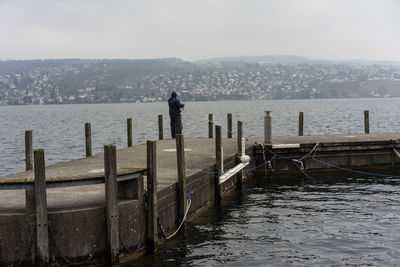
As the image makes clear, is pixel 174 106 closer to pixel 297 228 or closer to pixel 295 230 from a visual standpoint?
pixel 297 228

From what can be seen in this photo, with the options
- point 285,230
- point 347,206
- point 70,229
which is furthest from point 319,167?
point 70,229

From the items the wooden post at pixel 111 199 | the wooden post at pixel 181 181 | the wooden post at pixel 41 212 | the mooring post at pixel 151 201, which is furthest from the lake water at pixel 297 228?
the wooden post at pixel 41 212

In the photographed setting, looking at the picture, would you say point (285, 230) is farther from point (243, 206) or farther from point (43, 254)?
point (43, 254)

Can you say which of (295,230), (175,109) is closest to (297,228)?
(295,230)

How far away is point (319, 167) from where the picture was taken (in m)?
21.0

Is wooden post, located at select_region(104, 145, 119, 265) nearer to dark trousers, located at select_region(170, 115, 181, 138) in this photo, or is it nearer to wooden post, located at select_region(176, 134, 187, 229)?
wooden post, located at select_region(176, 134, 187, 229)

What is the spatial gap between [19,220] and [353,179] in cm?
1462

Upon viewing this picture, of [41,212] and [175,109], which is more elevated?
[175,109]

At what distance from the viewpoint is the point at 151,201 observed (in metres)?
10.3

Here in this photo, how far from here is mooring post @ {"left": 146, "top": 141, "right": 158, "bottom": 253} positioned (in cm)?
1031

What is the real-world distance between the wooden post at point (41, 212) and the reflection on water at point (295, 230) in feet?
6.14

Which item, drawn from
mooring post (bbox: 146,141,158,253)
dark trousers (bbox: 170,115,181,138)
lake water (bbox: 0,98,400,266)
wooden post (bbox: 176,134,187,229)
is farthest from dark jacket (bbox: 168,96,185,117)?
mooring post (bbox: 146,141,158,253)

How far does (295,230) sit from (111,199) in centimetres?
573

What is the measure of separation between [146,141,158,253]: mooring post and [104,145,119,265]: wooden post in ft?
3.87
